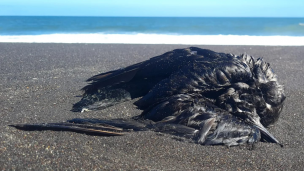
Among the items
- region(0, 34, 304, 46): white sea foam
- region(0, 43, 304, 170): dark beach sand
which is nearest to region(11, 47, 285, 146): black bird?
region(0, 43, 304, 170): dark beach sand

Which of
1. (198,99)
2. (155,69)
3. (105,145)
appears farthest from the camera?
(155,69)

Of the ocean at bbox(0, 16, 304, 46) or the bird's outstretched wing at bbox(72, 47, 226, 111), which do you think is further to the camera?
the ocean at bbox(0, 16, 304, 46)

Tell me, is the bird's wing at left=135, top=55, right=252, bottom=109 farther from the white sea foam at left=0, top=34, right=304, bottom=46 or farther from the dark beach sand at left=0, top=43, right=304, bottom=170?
the white sea foam at left=0, top=34, right=304, bottom=46

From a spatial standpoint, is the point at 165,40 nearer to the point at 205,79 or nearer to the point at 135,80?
the point at 135,80

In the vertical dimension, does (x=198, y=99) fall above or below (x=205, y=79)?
below

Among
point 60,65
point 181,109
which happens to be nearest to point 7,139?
point 181,109

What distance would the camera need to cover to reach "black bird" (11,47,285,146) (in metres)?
3.53

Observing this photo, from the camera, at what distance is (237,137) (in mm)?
3518

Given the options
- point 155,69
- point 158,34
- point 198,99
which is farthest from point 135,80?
point 158,34

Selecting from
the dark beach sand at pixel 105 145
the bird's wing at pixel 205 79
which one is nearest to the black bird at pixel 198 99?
the bird's wing at pixel 205 79

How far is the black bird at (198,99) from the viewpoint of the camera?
3.53m

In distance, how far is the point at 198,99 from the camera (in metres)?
3.81

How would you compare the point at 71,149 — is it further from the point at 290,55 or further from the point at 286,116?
the point at 290,55

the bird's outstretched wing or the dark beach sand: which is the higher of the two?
the bird's outstretched wing
